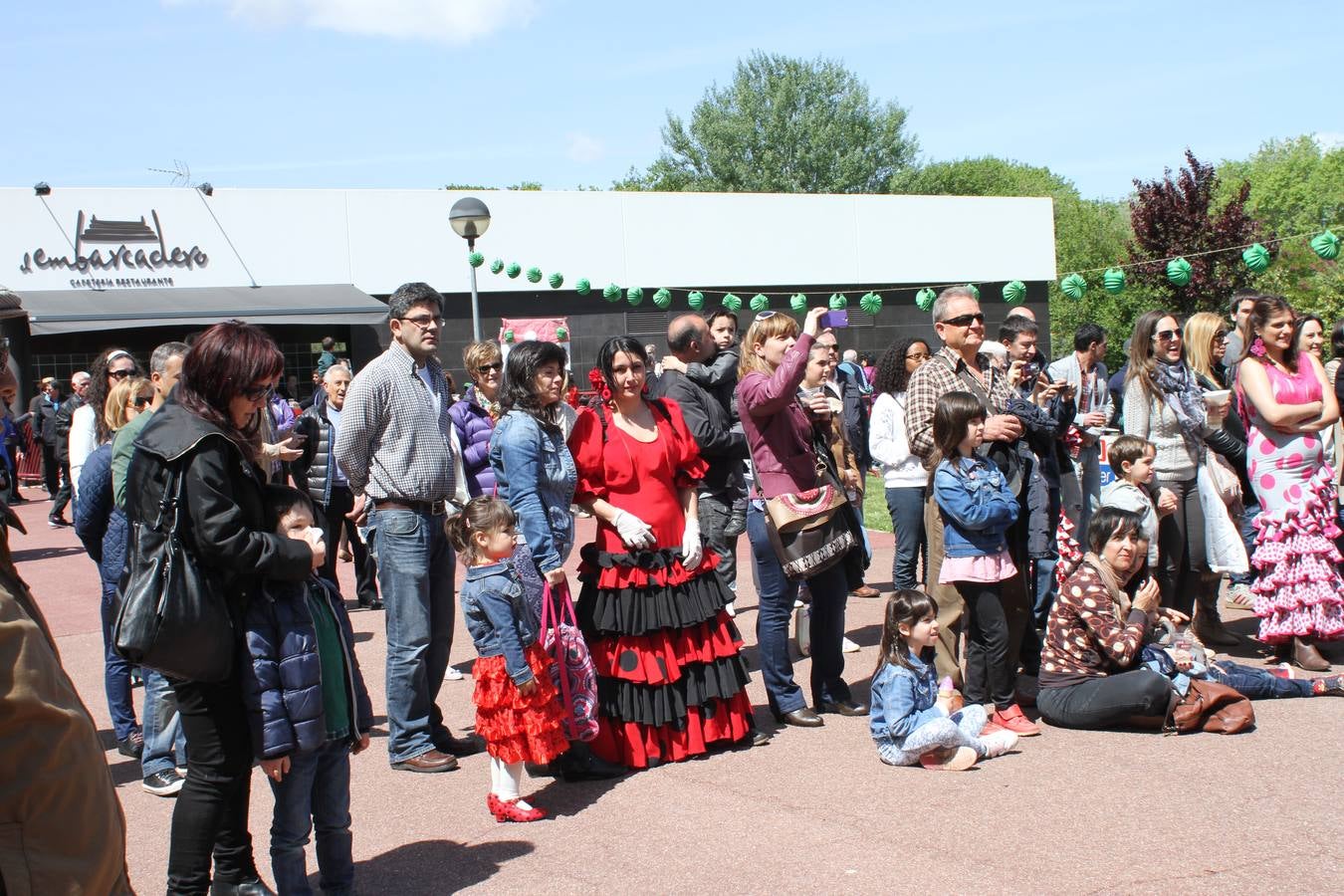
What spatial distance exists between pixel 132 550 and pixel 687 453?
105 inches

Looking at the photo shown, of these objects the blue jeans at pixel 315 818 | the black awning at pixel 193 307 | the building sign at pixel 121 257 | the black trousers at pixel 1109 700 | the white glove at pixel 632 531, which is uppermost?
the building sign at pixel 121 257

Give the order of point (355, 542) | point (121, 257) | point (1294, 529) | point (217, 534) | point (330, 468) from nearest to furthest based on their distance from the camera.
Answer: point (217, 534) < point (1294, 529) < point (330, 468) < point (355, 542) < point (121, 257)

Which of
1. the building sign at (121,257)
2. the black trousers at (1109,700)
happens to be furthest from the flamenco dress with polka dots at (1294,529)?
the building sign at (121,257)

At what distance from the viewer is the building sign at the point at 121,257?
70.9 ft

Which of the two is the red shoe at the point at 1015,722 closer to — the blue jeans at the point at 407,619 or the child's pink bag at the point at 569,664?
the child's pink bag at the point at 569,664

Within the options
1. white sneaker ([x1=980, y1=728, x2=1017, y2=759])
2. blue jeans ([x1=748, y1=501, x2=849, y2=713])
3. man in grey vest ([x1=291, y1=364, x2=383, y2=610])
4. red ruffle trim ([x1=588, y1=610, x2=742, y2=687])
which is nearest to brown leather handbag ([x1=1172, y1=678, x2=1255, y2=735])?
white sneaker ([x1=980, y1=728, x2=1017, y2=759])

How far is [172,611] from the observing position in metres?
3.54

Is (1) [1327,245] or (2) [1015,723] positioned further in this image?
(1) [1327,245]

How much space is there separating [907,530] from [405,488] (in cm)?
391

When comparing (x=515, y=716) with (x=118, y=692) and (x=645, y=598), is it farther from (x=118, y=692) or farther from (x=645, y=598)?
(x=118, y=692)

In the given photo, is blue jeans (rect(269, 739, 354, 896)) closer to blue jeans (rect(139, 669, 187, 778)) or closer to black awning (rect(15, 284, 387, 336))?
blue jeans (rect(139, 669, 187, 778))

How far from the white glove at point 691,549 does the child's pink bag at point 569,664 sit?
0.59m

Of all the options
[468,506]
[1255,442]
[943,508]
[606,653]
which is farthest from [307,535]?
[1255,442]

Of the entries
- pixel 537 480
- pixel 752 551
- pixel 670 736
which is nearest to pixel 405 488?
pixel 537 480
